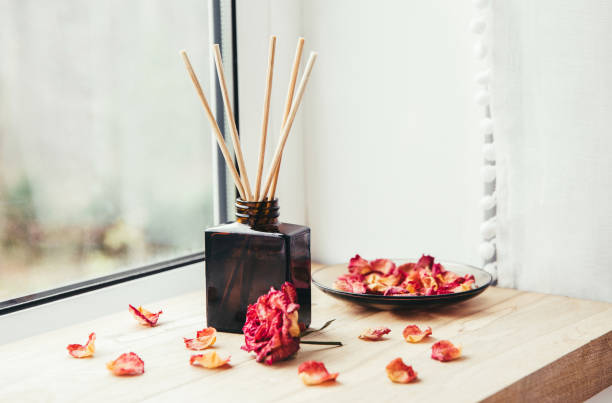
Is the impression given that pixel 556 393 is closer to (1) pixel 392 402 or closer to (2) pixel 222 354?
(1) pixel 392 402

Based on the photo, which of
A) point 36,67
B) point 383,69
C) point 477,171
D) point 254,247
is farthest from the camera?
point 383,69

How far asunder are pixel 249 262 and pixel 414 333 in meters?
0.24

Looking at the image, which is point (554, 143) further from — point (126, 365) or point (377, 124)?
point (126, 365)

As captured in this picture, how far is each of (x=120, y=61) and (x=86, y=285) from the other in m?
0.38

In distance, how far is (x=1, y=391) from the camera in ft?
2.28

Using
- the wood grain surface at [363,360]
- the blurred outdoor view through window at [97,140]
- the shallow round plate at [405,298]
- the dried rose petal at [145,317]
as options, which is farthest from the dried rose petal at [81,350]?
the shallow round plate at [405,298]

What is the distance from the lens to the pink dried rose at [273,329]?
2.41 feet

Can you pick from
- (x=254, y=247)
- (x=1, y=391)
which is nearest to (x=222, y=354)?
(x=254, y=247)

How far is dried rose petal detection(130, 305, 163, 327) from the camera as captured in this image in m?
0.90

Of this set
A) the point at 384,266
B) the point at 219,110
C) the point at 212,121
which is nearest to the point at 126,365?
the point at 212,121

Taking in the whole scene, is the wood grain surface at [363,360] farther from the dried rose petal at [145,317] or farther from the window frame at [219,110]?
the window frame at [219,110]

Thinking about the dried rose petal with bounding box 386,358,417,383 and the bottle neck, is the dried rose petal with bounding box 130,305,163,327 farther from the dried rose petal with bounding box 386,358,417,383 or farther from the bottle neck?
the dried rose petal with bounding box 386,358,417,383

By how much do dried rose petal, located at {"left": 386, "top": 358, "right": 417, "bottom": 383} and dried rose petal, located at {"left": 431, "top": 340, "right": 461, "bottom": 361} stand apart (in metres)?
0.06

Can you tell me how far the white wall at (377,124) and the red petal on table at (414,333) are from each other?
1.08 ft
